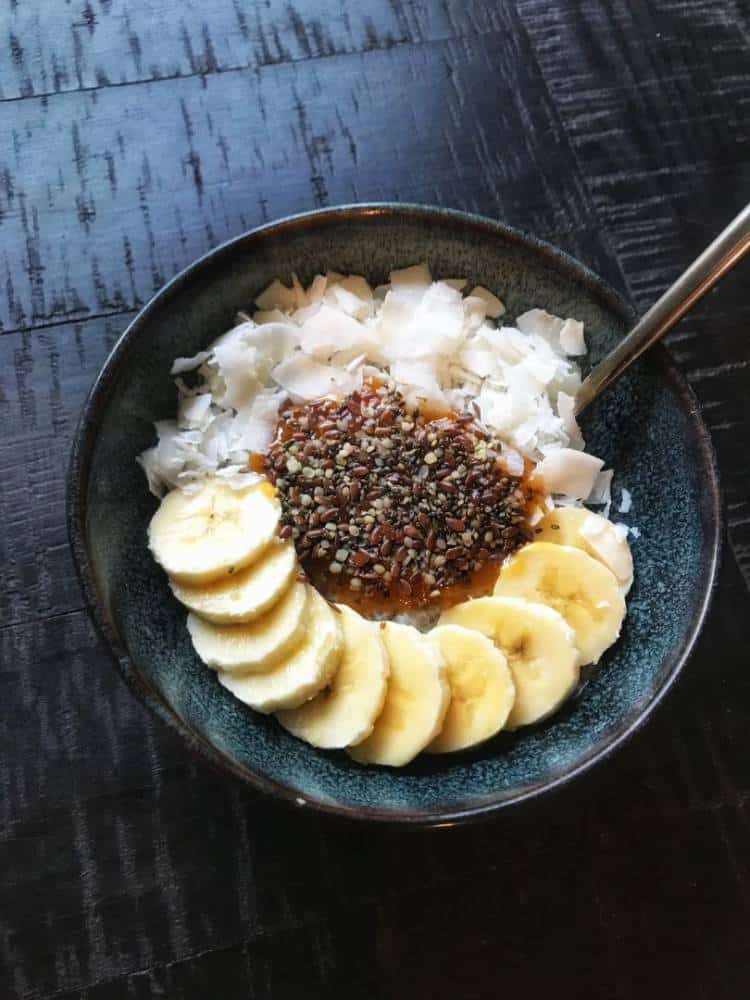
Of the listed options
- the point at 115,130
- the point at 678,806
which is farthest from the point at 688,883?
the point at 115,130

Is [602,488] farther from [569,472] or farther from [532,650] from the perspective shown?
[532,650]

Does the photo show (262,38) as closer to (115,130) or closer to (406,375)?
(115,130)

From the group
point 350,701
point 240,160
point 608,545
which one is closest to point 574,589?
point 608,545

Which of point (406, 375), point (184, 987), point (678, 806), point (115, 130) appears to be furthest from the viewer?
point (115, 130)

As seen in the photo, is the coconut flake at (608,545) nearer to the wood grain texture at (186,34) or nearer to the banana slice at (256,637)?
the banana slice at (256,637)

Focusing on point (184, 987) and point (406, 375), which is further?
point (406, 375)

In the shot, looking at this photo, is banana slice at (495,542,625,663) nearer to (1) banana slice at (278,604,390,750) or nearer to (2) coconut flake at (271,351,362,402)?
(1) banana slice at (278,604,390,750)

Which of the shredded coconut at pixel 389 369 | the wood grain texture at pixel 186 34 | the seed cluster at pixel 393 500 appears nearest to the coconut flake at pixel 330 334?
the shredded coconut at pixel 389 369
